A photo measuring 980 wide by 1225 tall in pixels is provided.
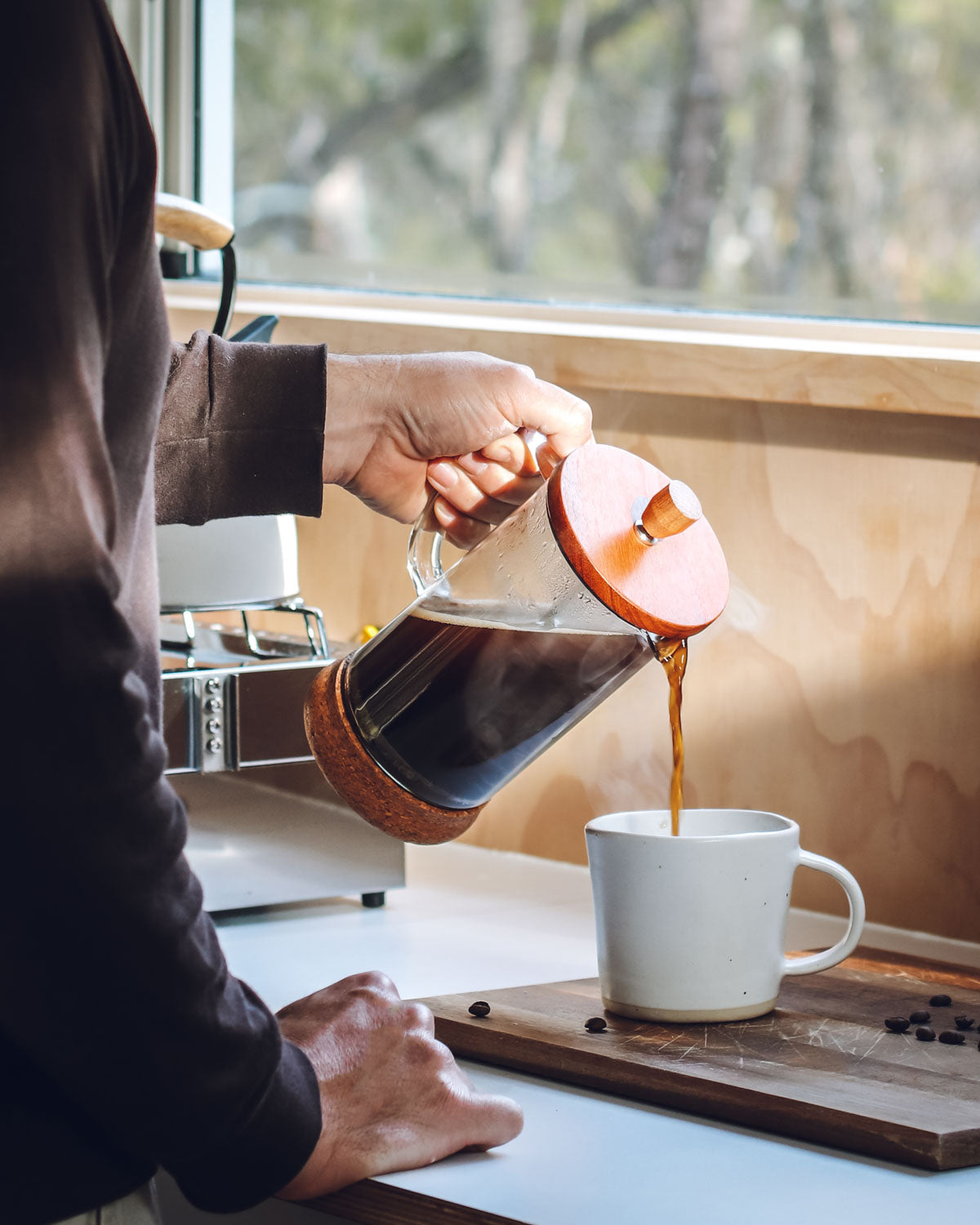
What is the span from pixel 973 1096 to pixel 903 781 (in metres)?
0.40

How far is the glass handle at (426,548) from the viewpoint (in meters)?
0.93

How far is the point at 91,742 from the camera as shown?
542mm

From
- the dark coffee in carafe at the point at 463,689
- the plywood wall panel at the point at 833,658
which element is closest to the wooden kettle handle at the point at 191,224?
the plywood wall panel at the point at 833,658

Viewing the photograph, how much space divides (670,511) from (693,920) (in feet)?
0.79

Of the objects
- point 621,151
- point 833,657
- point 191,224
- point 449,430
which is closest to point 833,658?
point 833,657

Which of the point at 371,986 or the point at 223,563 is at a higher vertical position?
the point at 223,563

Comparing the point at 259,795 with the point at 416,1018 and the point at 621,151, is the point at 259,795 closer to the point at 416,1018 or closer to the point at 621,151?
the point at 416,1018

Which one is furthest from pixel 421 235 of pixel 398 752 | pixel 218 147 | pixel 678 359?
pixel 398 752

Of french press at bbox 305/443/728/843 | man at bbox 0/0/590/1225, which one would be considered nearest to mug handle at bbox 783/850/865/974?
french press at bbox 305/443/728/843

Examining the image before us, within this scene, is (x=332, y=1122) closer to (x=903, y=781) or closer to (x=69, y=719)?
(x=69, y=719)

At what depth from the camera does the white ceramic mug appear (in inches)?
32.4

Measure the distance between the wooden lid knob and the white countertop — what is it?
293 millimetres

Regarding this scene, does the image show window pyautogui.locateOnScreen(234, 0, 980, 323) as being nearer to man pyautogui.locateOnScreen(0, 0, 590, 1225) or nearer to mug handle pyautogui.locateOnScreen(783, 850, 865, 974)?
mug handle pyautogui.locateOnScreen(783, 850, 865, 974)

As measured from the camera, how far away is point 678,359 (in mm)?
1193
